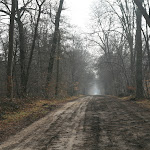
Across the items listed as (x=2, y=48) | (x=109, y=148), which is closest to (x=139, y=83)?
(x=109, y=148)

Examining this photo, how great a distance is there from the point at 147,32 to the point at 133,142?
50.6ft

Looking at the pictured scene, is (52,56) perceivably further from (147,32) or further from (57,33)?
(147,32)

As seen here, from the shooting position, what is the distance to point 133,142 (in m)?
4.50

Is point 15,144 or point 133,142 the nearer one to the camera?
point 133,142

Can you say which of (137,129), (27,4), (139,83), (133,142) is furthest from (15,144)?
(27,4)

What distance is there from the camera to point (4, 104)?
1088 centimetres

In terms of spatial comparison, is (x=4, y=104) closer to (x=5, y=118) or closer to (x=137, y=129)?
(x=5, y=118)

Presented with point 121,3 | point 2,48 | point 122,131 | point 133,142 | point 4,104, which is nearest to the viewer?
point 133,142

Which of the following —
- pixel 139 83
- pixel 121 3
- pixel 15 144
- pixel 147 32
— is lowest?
pixel 15 144

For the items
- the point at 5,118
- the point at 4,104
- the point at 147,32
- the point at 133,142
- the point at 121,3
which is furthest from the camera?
the point at 121,3

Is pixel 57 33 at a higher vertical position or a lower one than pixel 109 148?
higher

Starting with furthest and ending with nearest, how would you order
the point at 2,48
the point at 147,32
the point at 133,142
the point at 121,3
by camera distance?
the point at 2,48 < the point at 121,3 < the point at 147,32 < the point at 133,142

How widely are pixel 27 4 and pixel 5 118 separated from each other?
11.7m

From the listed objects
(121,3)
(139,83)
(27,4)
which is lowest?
(139,83)
